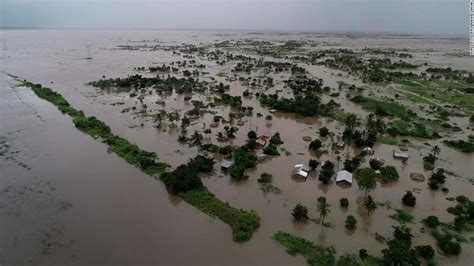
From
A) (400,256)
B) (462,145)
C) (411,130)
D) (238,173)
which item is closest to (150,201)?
(238,173)

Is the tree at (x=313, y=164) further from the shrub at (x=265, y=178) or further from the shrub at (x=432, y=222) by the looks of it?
the shrub at (x=432, y=222)

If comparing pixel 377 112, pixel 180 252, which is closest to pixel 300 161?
pixel 180 252

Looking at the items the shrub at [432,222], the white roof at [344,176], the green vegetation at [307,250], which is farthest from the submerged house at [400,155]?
the green vegetation at [307,250]

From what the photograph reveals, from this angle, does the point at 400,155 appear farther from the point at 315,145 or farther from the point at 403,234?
the point at 403,234

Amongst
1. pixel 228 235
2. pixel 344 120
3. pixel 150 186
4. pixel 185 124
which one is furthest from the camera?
pixel 344 120

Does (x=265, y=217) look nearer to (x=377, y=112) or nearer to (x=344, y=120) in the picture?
(x=344, y=120)

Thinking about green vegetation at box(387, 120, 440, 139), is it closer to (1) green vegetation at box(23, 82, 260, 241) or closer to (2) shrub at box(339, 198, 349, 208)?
(2) shrub at box(339, 198, 349, 208)
